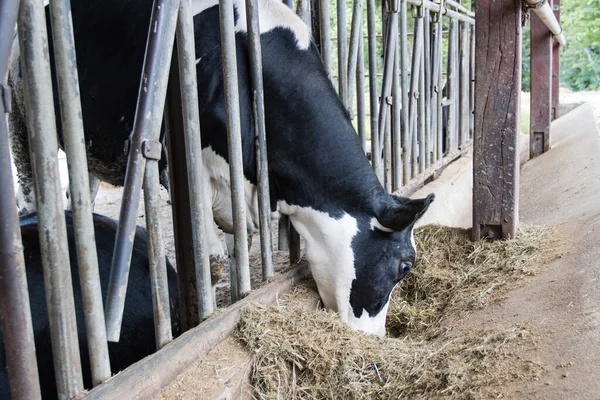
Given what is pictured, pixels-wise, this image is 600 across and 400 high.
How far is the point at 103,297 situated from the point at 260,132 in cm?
101

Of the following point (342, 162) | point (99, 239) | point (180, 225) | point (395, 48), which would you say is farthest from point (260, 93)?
Answer: point (395, 48)

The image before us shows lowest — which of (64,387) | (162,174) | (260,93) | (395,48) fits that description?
(64,387)

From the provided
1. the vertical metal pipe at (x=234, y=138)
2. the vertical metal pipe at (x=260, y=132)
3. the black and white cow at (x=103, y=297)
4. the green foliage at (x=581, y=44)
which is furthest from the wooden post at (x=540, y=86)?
the green foliage at (x=581, y=44)

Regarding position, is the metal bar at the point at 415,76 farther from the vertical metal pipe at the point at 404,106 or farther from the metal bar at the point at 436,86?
the metal bar at the point at 436,86

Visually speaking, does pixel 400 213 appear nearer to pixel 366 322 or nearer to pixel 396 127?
pixel 366 322

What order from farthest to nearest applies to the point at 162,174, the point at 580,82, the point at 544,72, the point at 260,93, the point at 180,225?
1. the point at 580,82
2. the point at 544,72
3. the point at 162,174
4. the point at 260,93
5. the point at 180,225

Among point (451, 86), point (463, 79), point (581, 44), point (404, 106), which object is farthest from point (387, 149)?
point (581, 44)

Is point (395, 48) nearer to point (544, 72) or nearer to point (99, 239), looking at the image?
point (99, 239)

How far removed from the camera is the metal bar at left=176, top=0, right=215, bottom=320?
2197 mm

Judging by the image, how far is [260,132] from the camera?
2.84 metres

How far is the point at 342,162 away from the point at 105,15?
1.52 metres

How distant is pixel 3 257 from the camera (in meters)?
1.40

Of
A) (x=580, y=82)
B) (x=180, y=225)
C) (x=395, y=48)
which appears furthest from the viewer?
(x=580, y=82)

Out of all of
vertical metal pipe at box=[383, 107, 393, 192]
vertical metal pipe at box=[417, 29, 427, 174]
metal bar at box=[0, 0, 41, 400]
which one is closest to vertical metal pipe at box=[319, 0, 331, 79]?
vertical metal pipe at box=[383, 107, 393, 192]
